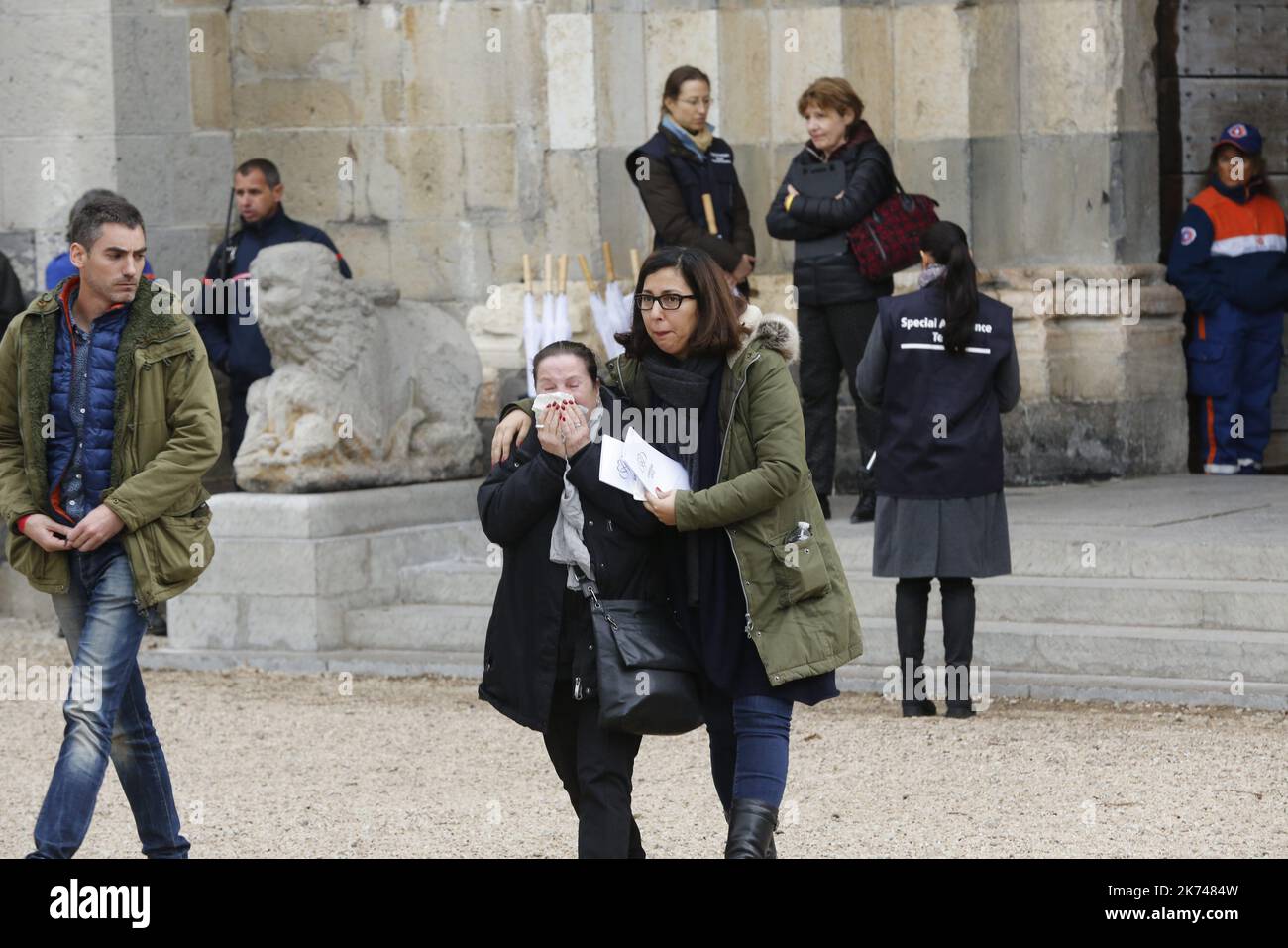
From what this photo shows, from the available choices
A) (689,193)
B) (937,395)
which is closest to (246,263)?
(689,193)

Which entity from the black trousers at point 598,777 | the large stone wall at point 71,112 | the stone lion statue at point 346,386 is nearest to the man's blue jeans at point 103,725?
the black trousers at point 598,777

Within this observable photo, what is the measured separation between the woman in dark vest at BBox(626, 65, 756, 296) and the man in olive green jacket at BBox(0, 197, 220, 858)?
442 cm

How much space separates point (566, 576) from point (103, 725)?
1.22 m

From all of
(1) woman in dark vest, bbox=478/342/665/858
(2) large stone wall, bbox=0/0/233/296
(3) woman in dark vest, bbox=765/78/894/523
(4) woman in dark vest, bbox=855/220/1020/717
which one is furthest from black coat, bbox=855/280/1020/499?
(2) large stone wall, bbox=0/0/233/296

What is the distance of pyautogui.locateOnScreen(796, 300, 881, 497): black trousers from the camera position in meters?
9.73

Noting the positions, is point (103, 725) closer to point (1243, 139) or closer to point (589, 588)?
point (589, 588)

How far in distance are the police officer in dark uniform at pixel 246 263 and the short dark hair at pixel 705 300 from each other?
5.38 meters

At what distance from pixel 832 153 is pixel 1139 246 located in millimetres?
2470

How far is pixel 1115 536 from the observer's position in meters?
8.95

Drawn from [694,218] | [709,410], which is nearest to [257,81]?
[694,218]

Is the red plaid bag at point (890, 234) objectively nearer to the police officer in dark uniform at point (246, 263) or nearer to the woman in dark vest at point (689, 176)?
the woman in dark vest at point (689, 176)

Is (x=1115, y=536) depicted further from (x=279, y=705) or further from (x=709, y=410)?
(x=709, y=410)

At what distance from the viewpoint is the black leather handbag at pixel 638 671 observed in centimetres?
490

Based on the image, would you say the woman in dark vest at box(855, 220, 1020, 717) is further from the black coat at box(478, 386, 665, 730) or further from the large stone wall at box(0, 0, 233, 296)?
the large stone wall at box(0, 0, 233, 296)
